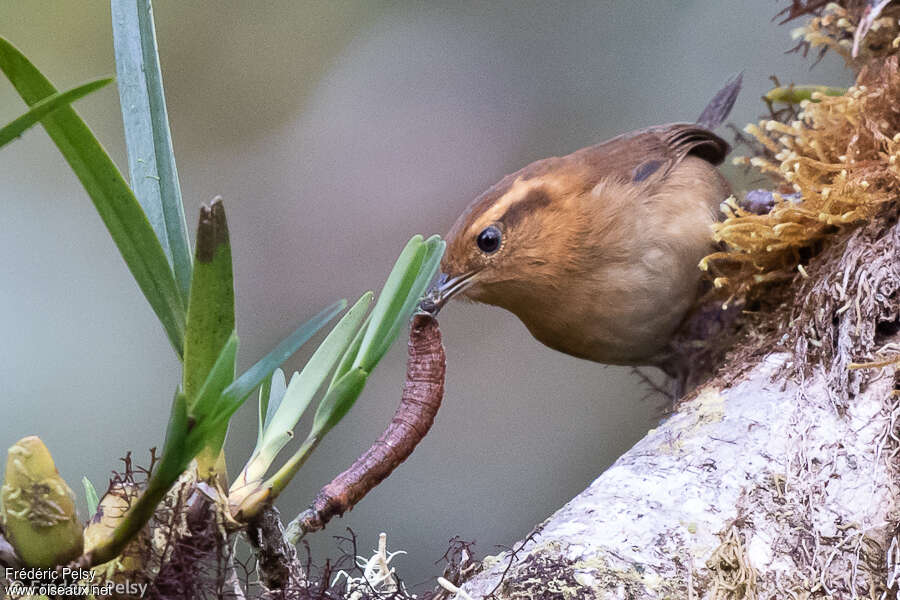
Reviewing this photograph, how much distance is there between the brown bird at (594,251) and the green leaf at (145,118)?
94 centimetres

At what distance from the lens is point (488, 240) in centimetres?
215

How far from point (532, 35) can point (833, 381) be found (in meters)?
3.32

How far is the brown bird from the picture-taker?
84.4 inches

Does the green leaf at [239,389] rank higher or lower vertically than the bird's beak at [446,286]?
lower

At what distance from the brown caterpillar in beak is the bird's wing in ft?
3.11

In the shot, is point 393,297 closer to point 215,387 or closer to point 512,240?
point 215,387

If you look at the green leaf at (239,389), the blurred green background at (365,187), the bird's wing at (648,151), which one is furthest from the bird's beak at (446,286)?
the blurred green background at (365,187)

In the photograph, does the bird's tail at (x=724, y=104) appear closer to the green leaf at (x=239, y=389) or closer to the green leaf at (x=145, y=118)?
the green leaf at (x=145, y=118)

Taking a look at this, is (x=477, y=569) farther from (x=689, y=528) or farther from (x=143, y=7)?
(x=143, y=7)

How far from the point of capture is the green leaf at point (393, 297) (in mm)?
1167

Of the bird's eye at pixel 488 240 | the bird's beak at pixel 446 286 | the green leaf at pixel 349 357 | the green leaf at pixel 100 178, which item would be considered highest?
the green leaf at pixel 100 178

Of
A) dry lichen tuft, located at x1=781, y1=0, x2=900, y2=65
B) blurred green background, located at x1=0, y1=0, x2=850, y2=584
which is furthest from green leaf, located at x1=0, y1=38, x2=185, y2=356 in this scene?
blurred green background, located at x1=0, y1=0, x2=850, y2=584

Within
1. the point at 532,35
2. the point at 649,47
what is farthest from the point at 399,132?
the point at 649,47

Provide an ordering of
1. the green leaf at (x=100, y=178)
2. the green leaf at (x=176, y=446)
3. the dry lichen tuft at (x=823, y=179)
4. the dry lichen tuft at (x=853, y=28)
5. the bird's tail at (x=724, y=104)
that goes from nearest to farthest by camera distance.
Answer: the green leaf at (x=176, y=446) → the green leaf at (x=100, y=178) → the dry lichen tuft at (x=823, y=179) → the dry lichen tuft at (x=853, y=28) → the bird's tail at (x=724, y=104)
